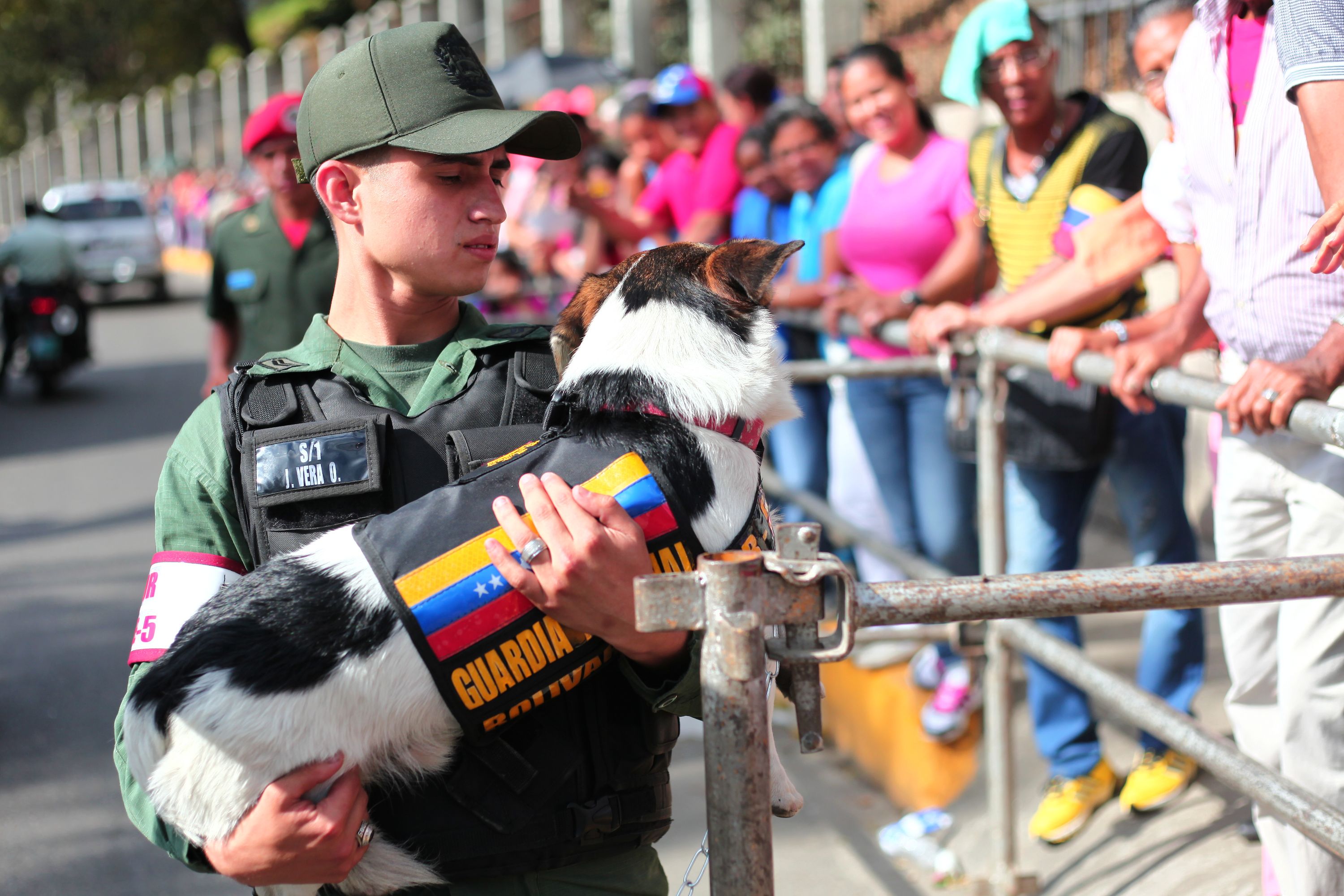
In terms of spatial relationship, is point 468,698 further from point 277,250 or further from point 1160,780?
point 277,250

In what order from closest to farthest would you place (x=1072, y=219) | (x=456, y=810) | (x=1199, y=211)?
(x=456, y=810) → (x=1199, y=211) → (x=1072, y=219)

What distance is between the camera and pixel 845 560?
16.2 feet

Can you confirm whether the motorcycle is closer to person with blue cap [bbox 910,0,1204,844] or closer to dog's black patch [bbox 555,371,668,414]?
person with blue cap [bbox 910,0,1204,844]

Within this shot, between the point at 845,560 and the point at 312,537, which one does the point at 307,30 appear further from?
the point at 312,537

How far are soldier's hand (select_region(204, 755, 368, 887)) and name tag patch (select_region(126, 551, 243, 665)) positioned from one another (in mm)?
265

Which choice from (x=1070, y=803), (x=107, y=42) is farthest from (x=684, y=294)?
(x=107, y=42)

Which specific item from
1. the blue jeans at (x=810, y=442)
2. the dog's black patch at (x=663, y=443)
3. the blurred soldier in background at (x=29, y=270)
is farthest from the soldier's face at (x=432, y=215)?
the blurred soldier in background at (x=29, y=270)

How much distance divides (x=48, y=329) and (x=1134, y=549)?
11.9m

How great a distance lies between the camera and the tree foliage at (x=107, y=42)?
4856cm

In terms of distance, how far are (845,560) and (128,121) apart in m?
46.4

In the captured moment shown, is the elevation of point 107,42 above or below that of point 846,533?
above

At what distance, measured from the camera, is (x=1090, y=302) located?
3.29 m

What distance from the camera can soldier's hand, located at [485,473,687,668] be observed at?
1.37 meters

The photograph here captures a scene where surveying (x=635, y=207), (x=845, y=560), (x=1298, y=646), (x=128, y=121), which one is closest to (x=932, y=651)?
(x=845, y=560)
